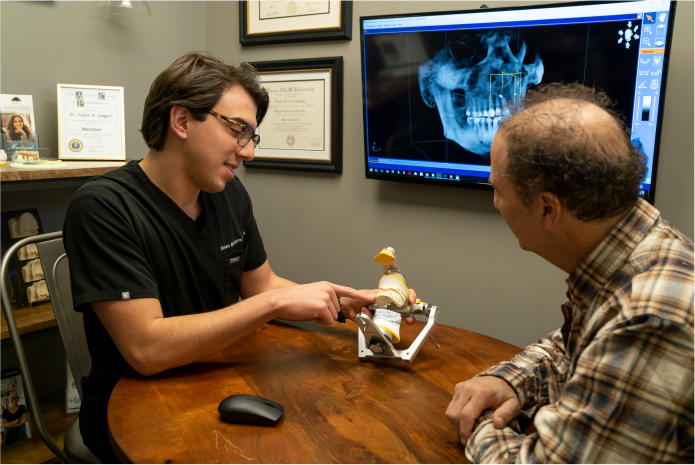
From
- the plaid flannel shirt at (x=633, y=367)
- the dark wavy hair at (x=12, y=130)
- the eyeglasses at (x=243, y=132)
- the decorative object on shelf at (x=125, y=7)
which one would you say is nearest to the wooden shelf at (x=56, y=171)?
the dark wavy hair at (x=12, y=130)

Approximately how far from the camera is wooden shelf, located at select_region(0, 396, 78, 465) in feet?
6.88

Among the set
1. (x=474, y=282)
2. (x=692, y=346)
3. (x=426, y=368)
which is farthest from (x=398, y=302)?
(x=474, y=282)

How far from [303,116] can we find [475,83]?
1.03m

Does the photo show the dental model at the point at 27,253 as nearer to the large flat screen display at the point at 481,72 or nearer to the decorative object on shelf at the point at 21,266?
the decorative object on shelf at the point at 21,266

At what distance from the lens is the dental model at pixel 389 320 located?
4.17 feet

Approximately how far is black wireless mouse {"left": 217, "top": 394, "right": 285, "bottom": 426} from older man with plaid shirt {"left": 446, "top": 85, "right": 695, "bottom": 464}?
36 cm

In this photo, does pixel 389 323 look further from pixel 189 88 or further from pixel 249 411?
pixel 189 88

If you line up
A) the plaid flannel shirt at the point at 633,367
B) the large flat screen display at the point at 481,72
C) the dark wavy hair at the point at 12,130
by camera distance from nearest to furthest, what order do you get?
the plaid flannel shirt at the point at 633,367
the large flat screen display at the point at 481,72
the dark wavy hair at the point at 12,130

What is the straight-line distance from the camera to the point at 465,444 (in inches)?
37.9

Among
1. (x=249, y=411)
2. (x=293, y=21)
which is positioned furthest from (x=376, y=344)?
(x=293, y=21)

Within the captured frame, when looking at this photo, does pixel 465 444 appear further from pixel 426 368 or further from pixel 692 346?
pixel 692 346

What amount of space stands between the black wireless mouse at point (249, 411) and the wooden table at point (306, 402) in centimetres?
2

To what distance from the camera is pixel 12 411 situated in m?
2.15

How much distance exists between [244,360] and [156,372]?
22 cm
